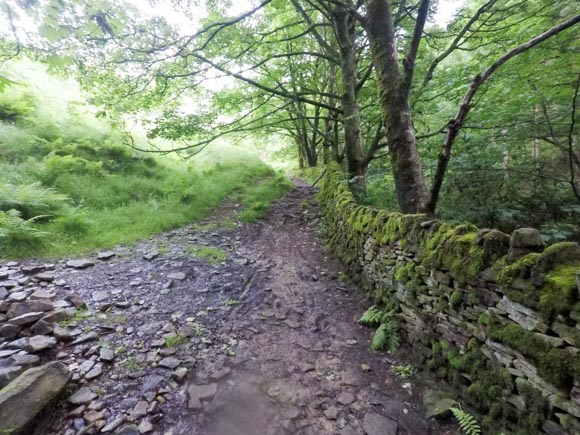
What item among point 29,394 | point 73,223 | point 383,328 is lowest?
point 383,328

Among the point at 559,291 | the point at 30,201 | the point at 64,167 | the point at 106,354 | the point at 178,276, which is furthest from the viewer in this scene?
the point at 64,167

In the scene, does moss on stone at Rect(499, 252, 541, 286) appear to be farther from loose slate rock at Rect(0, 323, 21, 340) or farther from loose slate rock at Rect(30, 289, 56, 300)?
loose slate rock at Rect(30, 289, 56, 300)

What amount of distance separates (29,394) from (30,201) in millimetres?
5022

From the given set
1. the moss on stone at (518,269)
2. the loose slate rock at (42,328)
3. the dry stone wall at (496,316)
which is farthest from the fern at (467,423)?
the loose slate rock at (42,328)

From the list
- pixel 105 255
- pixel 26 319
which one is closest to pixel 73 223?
pixel 105 255

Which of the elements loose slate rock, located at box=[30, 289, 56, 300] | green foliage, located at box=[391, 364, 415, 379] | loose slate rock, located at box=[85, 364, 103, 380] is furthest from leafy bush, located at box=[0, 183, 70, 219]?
green foliage, located at box=[391, 364, 415, 379]

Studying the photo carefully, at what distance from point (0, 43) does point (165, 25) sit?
202cm

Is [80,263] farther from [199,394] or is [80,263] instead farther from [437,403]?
[437,403]

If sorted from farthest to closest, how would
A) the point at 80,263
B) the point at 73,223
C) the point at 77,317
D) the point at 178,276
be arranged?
the point at 73,223
the point at 178,276
the point at 80,263
the point at 77,317

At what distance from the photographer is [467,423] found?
2.28 metres

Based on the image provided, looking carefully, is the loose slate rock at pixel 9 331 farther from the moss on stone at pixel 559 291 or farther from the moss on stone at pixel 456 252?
the moss on stone at pixel 559 291

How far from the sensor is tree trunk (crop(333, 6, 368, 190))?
708 cm

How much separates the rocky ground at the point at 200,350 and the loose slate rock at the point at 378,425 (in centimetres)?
1

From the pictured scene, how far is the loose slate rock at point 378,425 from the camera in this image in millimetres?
2465
